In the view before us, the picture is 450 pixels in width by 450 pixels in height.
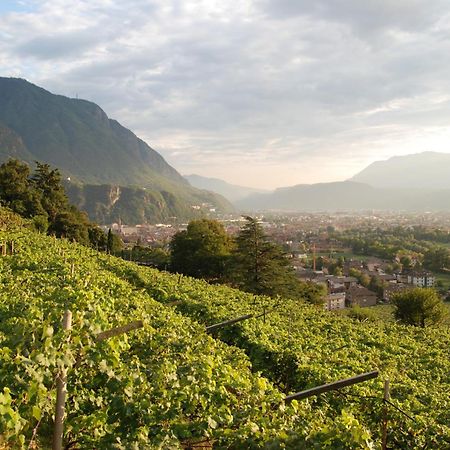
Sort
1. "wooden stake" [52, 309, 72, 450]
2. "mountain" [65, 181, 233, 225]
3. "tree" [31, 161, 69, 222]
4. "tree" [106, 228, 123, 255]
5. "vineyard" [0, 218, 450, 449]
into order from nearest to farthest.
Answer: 1. "wooden stake" [52, 309, 72, 450]
2. "vineyard" [0, 218, 450, 449]
3. "tree" [31, 161, 69, 222]
4. "tree" [106, 228, 123, 255]
5. "mountain" [65, 181, 233, 225]

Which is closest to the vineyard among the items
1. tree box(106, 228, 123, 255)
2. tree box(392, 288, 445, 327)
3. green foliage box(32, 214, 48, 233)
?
tree box(392, 288, 445, 327)

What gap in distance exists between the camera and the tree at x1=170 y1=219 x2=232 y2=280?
36438 mm

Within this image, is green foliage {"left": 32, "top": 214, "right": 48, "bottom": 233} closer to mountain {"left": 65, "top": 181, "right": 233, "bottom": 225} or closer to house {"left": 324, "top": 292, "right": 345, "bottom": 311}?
house {"left": 324, "top": 292, "right": 345, "bottom": 311}

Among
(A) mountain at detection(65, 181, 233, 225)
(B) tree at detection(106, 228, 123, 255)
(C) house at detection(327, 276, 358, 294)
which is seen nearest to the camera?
(B) tree at detection(106, 228, 123, 255)

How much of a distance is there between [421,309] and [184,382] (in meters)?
A: 30.0

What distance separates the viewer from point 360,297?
66250 mm

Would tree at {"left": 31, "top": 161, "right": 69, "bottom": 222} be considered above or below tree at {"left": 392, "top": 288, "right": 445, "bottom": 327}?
above

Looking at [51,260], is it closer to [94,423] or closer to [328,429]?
[94,423]

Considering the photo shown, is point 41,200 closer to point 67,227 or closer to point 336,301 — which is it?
point 67,227

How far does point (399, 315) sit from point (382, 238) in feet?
330

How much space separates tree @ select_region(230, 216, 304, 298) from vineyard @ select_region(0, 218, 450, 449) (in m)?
17.5

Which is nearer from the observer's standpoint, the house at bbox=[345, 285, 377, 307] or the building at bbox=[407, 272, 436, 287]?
the house at bbox=[345, 285, 377, 307]

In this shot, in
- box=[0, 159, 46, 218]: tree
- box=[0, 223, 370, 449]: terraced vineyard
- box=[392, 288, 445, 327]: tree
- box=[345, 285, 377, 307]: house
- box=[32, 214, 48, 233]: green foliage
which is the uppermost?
box=[0, 159, 46, 218]: tree

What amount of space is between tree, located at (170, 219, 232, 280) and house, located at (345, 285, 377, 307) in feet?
111
